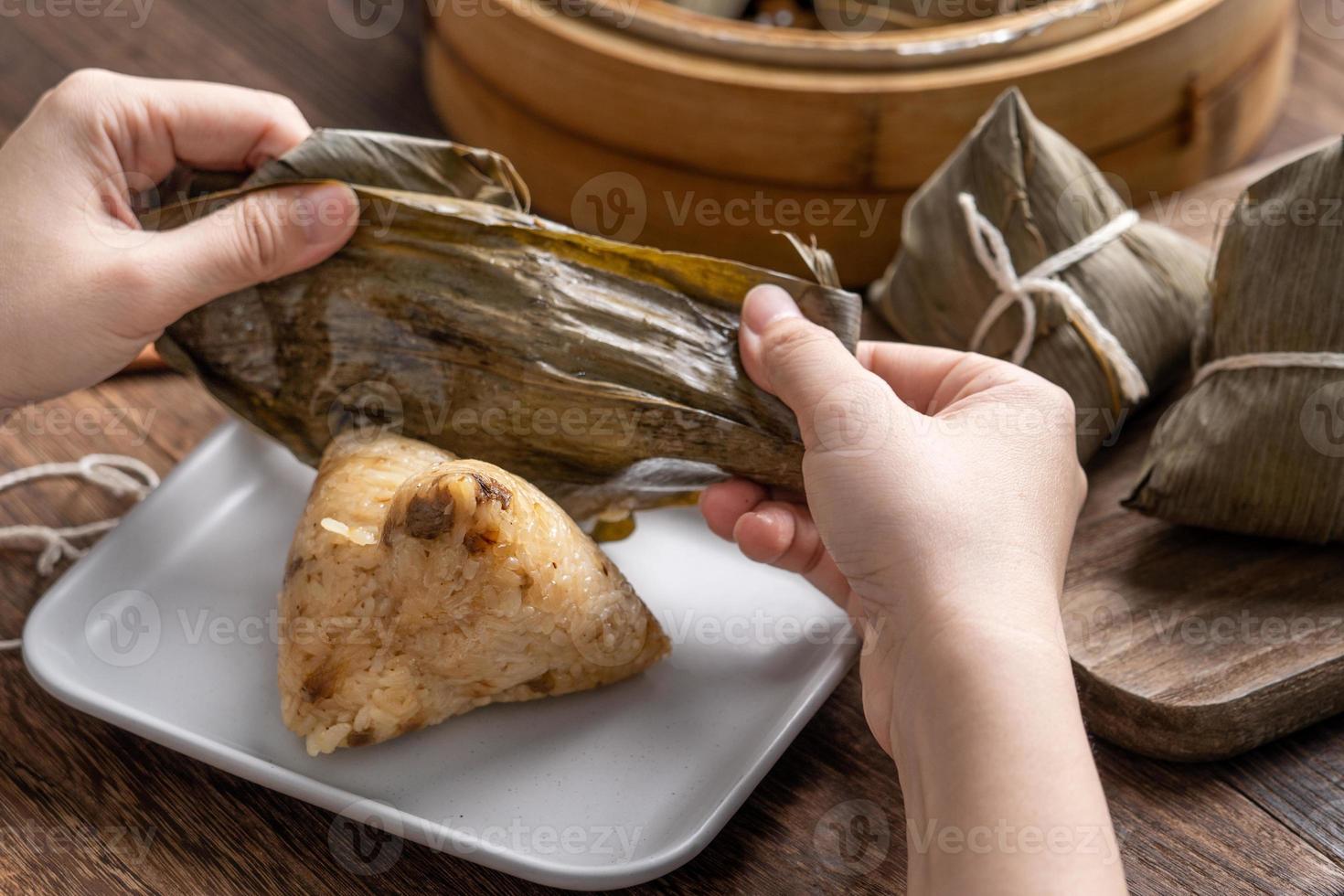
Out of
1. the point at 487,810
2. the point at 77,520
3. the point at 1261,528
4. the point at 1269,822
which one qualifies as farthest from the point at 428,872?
the point at 1261,528

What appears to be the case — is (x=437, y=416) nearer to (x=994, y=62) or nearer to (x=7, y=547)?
(x=7, y=547)

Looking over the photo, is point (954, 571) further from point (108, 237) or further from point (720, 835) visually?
point (108, 237)

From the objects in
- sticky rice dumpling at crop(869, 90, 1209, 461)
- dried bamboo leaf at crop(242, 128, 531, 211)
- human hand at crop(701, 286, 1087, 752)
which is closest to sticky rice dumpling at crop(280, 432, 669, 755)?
human hand at crop(701, 286, 1087, 752)

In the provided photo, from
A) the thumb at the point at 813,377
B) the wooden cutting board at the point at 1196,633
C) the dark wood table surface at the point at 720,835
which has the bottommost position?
the dark wood table surface at the point at 720,835

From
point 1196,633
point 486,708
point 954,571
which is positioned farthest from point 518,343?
point 1196,633

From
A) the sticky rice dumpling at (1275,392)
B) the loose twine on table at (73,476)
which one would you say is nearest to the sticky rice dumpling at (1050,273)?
the sticky rice dumpling at (1275,392)

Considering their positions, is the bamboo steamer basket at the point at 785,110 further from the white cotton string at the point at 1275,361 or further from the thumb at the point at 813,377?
the white cotton string at the point at 1275,361
